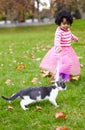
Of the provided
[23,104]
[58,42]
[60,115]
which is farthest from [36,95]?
[58,42]

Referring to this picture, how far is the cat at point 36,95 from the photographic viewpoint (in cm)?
471

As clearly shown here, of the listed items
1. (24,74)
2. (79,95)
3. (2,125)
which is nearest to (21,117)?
(2,125)

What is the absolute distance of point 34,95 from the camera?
186 inches

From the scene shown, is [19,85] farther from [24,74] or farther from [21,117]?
[21,117]

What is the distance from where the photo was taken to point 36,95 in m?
4.75

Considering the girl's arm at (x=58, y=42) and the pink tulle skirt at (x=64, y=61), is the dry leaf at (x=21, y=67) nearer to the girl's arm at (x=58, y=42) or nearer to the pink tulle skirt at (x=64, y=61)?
the pink tulle skirt at (x=64, y=61)

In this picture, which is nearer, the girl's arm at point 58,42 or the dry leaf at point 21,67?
the girl's arm at point 58,42

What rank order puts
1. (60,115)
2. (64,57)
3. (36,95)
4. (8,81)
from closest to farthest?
(60,115), (36,95), (64,57), (8,81)

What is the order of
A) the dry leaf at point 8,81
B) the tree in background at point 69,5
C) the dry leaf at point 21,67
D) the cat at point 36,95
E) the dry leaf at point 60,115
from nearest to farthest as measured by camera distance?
the dry leaf at point 60,115 < the cat at point 36,95 < the dry leaf at point 8,81 < the dry leaf at point 21,67 < the tree in background at point 69,5

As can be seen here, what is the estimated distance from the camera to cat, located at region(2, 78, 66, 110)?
4707 mm

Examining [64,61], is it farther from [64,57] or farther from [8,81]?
[8,81]

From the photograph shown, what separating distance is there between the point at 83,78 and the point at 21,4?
37488mm

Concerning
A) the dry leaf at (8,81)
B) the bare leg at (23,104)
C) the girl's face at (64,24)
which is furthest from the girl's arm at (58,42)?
the bare leg at (23,104)

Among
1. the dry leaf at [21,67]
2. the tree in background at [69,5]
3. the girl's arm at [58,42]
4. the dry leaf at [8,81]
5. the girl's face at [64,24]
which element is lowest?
the tree in background at [69,5]
